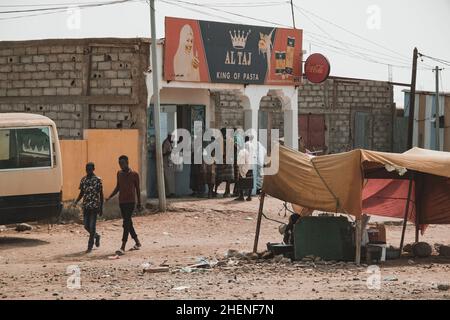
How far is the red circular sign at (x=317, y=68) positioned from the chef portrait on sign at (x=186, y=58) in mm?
4215

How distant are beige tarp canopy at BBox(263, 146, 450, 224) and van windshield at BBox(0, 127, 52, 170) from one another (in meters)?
4.70

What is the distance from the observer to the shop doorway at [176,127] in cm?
2347

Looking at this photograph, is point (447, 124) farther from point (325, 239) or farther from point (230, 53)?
point (325, 239)

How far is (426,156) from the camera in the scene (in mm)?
15578

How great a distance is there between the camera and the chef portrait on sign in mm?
23438

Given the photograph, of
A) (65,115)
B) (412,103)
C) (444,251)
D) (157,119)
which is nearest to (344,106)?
(412,103)

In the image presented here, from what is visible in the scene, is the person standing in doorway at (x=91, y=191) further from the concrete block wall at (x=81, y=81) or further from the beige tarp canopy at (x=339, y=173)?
the concrete block wall at (x=81, y=81)

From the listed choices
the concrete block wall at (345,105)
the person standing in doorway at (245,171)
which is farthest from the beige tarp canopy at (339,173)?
the concrete block wall at (345,105)

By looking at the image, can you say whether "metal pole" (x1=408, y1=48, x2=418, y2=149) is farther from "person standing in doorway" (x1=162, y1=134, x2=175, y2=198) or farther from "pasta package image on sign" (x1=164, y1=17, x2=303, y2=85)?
"person standing in doorway" (x1=162, y1=134, x2=175, y2=198)

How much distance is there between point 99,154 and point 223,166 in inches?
134

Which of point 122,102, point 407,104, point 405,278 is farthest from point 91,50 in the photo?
point 407,104

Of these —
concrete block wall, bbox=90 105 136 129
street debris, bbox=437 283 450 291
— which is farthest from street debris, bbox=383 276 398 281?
concrete block wall, bbox=90 105 136 129

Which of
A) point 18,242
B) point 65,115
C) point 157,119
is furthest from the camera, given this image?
point 65,115

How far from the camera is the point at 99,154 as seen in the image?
2206cm
